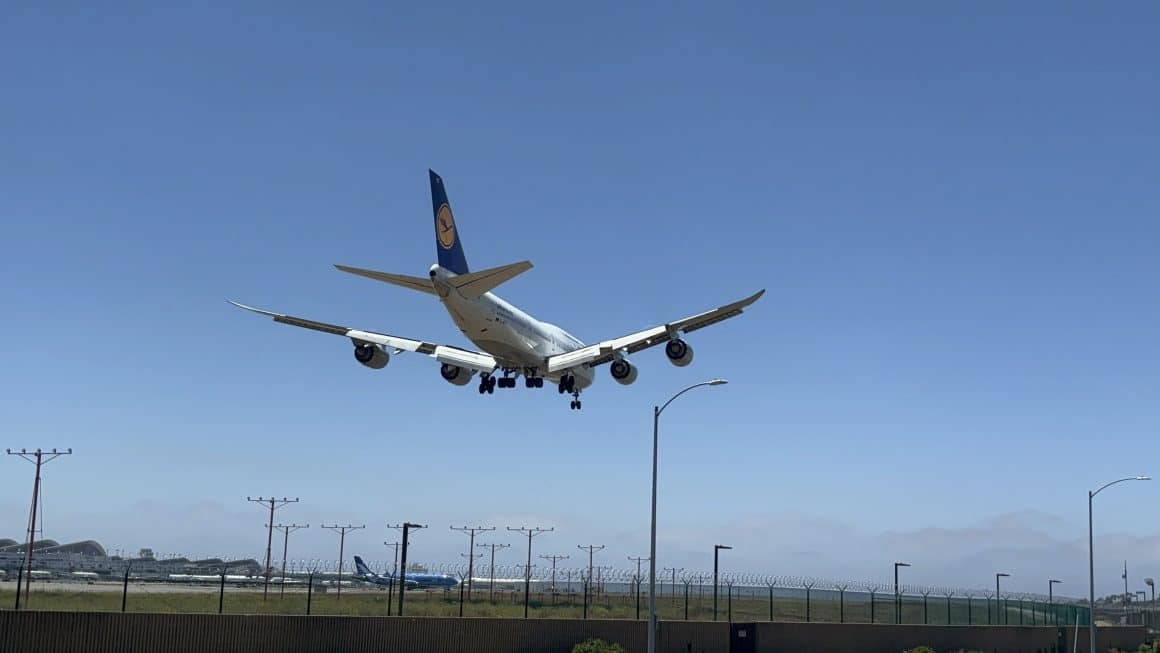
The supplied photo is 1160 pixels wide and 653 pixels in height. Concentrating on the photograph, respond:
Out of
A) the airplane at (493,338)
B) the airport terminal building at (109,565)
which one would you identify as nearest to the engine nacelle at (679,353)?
the airplane at (493,338)

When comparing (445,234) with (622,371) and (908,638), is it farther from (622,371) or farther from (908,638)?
(908,638)

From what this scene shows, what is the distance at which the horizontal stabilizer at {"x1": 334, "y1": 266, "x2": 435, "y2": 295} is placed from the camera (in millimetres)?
42656

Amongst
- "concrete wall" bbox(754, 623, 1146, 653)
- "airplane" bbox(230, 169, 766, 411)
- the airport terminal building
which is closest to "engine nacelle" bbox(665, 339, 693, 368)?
"airplane" bbox(230, 169, 766, 411)

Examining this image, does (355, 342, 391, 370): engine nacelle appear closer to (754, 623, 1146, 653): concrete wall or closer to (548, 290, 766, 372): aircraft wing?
(548, 290, 766, 372): aircraft wing

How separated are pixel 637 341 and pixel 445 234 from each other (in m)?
9.70

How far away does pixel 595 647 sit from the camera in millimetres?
49406

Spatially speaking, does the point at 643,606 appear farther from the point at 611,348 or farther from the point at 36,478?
the point at 36,478

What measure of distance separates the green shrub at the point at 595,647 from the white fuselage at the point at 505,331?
41.1 ft

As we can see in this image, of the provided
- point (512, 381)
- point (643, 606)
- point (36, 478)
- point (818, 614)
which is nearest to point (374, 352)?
point (512, 381)

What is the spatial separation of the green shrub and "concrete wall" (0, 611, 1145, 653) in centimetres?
101

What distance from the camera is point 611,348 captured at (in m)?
52.8

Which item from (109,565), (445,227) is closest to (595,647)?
(445,227)

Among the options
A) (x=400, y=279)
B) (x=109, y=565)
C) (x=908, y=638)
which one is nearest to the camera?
(x=400, y=279)

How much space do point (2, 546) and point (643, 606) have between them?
142m
